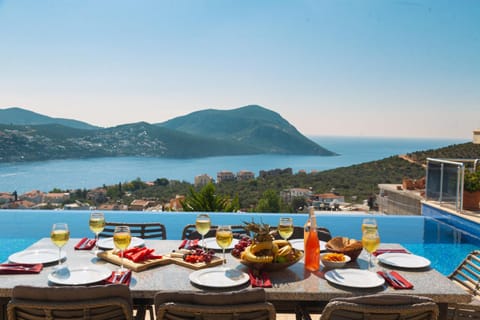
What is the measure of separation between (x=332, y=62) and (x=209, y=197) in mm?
13283

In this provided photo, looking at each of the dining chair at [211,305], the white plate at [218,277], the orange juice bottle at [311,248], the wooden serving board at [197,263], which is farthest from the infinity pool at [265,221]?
the dining chair at [211,305]

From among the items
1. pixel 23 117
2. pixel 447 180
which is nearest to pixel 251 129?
pixel 23 117

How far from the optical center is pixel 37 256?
2.35m

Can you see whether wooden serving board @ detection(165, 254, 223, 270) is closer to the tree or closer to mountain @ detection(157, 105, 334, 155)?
the tree

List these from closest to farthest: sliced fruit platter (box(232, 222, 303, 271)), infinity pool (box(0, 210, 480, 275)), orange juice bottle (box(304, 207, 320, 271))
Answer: sliced fruit platter (box(232, 222, 303, 271)), orange juice bottle (box(304, 207, 320, 271)), infinity pool (box(0, 210, 480, 275))

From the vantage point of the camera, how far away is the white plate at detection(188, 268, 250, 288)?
194cm

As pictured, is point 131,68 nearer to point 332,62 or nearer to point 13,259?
point 332,62

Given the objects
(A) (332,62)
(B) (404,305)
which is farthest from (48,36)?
(B) (404,305)

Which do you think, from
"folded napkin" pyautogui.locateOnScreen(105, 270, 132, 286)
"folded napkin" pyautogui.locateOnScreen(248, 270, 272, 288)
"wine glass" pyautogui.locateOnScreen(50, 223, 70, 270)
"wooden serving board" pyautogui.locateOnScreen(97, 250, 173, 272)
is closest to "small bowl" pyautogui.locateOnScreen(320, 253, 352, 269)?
"folded napkin" pyautogui.locateOnScreen(248, 270, 272, 288)

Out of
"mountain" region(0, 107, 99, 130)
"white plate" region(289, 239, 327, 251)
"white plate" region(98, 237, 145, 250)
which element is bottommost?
"white plate" region(98, 237, 145, 250)

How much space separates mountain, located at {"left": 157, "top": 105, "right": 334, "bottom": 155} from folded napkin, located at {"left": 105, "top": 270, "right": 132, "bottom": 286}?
3816 centimetres

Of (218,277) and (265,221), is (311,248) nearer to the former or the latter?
(218,277)

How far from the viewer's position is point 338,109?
27734 millimetres

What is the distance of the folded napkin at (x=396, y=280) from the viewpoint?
196 centimetres
